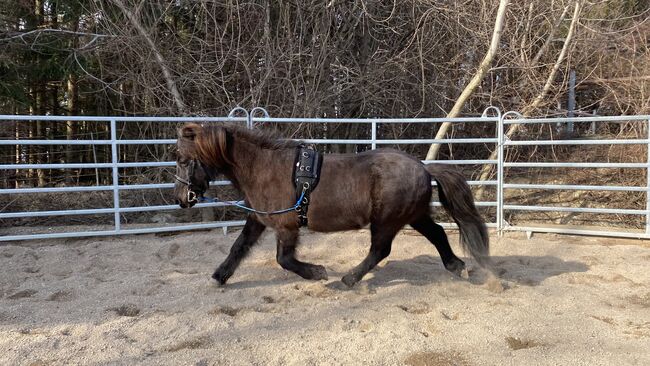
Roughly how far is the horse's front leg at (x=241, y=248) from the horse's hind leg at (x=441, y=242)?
1.37 meters

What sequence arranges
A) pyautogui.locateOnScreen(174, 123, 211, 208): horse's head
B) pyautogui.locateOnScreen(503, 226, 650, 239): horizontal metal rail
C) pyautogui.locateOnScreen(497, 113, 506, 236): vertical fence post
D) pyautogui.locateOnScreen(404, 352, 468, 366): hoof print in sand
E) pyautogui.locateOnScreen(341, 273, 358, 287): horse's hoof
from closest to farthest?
1. pyautogui.locateOnScreen(404, 352, 468, 366): hoof print in sand
2. pyautogui.locateOnScreen(174, 123, 211, 208): horse's head
3. pyautogui.locateOnScreen(341, 273, 358, 287): horse's hoof
4. pyautogui.locateOnScreen(503, 226, 650, 239): horizontal metal rail
5. pyautogui.locateOnScreen(497, 113, 506, 236): vertical fence post

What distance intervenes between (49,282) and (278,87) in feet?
14.8

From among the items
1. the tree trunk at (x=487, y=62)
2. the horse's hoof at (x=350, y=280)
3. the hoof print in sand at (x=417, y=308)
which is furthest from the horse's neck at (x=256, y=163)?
the tree trunk at (x=487, y=62)

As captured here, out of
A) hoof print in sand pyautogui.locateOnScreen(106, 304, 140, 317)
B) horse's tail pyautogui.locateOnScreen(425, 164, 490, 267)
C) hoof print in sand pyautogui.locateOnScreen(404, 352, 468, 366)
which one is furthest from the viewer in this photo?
horse's tail pyautogui.locateOnScreen(425, 164, 490, 267)

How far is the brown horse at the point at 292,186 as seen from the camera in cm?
398

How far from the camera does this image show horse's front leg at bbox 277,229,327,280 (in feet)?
13.2

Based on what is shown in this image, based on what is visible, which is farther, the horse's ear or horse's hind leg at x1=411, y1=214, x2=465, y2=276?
horse's hind leg at x1=411, y1=214, x2=465, y2=276

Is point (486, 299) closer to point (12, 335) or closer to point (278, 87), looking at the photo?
point (12, 335)

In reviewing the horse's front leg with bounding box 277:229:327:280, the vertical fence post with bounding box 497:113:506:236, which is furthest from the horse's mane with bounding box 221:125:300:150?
the vertical fence post with bounding box 497:113:506:236

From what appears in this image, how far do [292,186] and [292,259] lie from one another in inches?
23.8

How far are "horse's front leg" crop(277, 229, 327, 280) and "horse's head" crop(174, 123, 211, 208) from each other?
29.5 inches

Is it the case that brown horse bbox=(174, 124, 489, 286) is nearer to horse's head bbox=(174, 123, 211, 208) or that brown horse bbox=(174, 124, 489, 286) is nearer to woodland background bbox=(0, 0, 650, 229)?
horse's head bbox=(174, 123, 211, 208)

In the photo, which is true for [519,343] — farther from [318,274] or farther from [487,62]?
[487,62]

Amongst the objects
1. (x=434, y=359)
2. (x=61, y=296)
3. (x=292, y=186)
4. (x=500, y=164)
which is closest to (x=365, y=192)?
(x=292, y=186)
